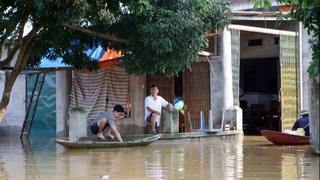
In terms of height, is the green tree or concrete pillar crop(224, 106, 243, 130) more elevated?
the green tree

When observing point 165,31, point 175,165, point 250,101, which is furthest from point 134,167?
point 250,101

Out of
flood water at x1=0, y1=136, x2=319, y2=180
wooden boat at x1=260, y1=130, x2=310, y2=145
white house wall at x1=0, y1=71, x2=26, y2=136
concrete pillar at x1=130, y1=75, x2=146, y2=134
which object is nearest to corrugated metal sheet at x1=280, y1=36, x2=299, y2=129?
concrete pillar at x1=130, y1=75, x2=146, y2=134

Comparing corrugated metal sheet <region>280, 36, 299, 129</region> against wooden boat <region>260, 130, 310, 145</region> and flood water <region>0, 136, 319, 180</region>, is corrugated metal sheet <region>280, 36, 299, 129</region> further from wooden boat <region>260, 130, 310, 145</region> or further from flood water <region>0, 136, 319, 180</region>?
flood water <region>0, 136, 319, 180</region>

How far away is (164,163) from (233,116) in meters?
7.29

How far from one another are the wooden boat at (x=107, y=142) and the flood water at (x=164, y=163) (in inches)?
6.3

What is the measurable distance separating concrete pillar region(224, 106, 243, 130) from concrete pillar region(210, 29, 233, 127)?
177mm

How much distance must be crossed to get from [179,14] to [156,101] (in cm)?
442

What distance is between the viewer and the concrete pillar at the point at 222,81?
17.0 m

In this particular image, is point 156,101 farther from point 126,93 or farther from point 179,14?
point 179,14

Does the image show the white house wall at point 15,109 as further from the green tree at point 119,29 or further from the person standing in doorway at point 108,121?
the green tree at point 119,29

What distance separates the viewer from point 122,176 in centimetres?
823

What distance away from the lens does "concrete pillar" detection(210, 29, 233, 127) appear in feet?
55.6

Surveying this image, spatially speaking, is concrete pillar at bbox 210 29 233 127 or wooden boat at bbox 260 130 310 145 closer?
wooden boat at bbox 260 130 310 145

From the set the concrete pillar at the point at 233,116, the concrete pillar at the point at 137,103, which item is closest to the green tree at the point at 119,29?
the concrete pillar at the point at 233,116
